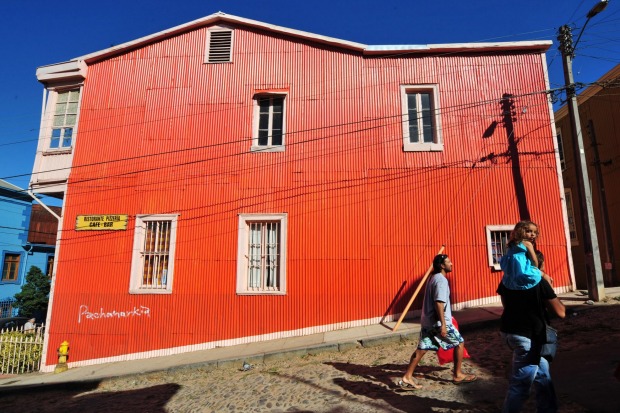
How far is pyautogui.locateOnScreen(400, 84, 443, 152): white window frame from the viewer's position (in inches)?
373

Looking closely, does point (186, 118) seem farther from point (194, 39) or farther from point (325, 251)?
point (325, 251)

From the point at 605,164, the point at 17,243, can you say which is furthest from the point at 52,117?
the point at 605,164

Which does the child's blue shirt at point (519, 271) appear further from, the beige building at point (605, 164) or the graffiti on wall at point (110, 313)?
the beige building at point (605, 164)

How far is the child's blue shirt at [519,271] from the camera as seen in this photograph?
126 inches

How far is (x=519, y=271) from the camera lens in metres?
3.27

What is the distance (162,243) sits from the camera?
Result: 31.1ft

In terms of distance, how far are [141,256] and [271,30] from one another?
6.94 m

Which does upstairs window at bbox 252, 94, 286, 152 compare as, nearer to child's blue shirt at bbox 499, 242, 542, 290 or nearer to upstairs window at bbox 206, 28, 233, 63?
upstairs window at bbox 206, 28, 233, 63

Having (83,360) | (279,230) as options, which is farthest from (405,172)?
(83,360)

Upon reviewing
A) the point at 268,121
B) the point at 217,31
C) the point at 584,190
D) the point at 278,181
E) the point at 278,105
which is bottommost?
the point at 584,190

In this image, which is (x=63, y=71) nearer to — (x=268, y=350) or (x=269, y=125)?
(x=269, y=125)

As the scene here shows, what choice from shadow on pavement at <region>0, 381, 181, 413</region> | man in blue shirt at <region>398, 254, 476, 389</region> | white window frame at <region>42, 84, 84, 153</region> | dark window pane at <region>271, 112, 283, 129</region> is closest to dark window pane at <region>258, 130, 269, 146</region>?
dark window pane at <region>271, 112, 283, 129</region>

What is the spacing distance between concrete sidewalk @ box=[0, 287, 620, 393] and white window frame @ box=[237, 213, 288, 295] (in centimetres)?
118

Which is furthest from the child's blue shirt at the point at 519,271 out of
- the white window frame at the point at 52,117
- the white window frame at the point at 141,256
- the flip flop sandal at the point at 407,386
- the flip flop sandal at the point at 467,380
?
the white window frame at the point at 52,117
